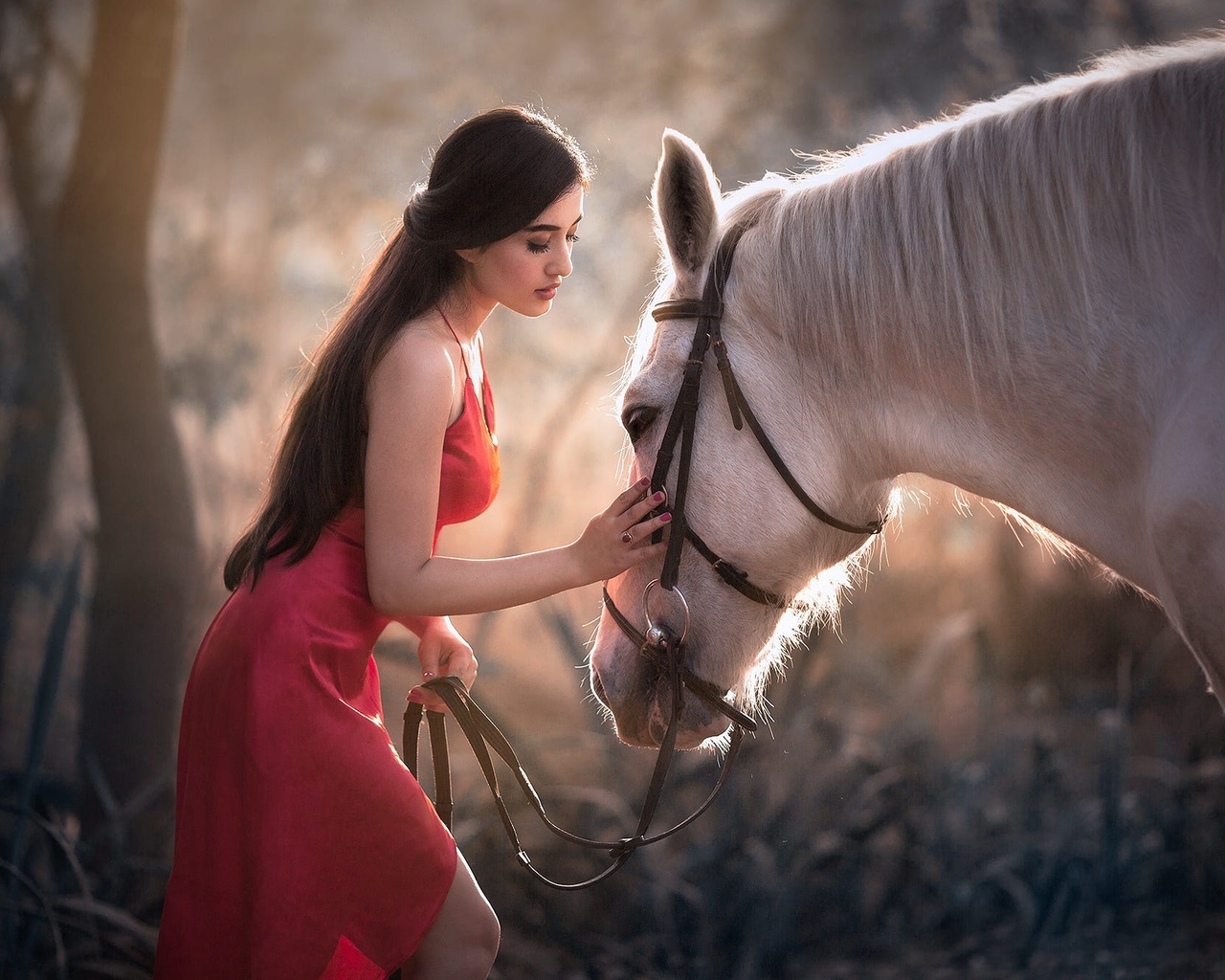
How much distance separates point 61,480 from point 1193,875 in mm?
5847

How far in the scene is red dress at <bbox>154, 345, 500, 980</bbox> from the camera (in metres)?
1.33

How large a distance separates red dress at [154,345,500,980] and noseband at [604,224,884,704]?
37 cm

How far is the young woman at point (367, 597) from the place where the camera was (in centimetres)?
134

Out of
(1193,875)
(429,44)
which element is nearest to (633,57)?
(429,44)

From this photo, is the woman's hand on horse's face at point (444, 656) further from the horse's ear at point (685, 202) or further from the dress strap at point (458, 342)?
the horse's ear at point (685, 202)

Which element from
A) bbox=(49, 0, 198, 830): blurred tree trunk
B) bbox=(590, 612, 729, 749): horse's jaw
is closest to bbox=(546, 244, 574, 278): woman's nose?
bbox=(590, 612, 729, 749): horse's jaw

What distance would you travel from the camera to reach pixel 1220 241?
116cm

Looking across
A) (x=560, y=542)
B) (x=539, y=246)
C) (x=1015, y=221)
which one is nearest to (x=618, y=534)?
(x=539, y=246)

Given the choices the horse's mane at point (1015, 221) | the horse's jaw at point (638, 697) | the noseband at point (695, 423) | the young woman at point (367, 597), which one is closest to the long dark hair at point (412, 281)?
the young woman at point (367, 597)

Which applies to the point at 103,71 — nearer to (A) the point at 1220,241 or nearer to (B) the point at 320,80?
(B) the point at 320,80

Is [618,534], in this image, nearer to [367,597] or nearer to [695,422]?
[695,422]

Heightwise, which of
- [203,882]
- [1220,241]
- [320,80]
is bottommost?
[203,882]

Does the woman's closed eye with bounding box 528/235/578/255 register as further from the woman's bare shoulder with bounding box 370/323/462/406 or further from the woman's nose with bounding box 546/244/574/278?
the woman's bare shoulder with bounding box 370/323/462/406

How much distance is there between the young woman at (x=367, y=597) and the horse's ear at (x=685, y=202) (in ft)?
0.55
